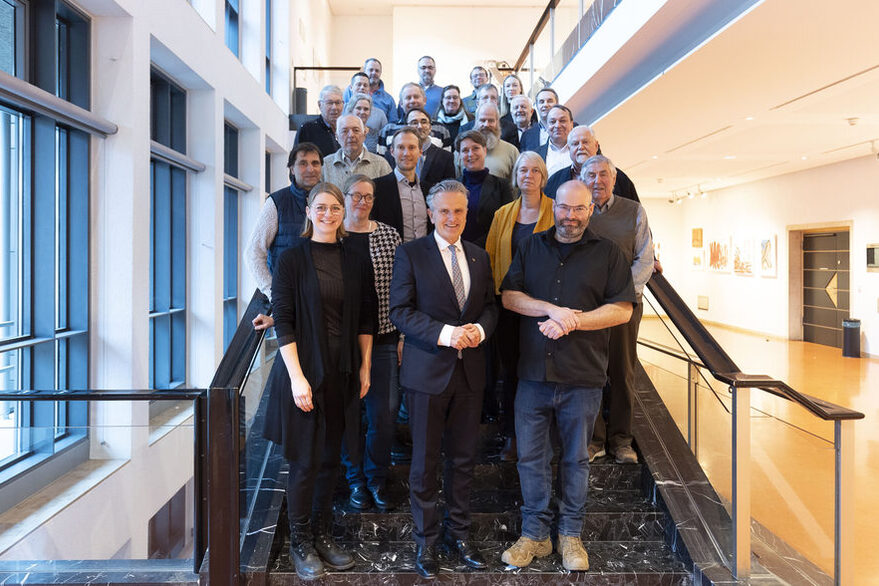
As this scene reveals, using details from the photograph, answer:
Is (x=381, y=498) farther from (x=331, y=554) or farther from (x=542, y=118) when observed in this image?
(x=542, y=118)

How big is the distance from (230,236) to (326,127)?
578cm

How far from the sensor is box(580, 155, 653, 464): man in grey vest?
345 cm

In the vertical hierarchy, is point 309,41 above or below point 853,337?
above

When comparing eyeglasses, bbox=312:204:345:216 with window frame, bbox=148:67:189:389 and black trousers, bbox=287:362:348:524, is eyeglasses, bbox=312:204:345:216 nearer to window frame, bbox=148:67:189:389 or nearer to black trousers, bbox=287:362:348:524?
black trousers, bbox=287:362:348:524

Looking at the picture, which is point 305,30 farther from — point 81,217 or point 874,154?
point 874,154

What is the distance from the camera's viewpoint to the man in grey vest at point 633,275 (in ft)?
11.3

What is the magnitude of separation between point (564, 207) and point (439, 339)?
0.87 metres

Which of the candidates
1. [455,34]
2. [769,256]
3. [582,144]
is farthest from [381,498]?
[455,34]

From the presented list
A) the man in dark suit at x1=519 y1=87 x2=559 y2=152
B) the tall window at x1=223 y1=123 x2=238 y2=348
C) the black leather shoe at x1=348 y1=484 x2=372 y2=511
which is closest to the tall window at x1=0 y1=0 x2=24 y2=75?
the black leather shoe at x1=348 y1=484 x2=372 y2=511

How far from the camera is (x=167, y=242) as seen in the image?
23.6 feet

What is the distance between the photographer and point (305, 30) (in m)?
14.2

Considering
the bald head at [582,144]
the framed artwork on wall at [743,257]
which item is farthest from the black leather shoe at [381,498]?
the framed artwork on wall at [743,257]

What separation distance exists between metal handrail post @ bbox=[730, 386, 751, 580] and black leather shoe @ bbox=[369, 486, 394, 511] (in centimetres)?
170

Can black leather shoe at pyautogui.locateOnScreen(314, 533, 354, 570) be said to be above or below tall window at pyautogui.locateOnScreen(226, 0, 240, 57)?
below
